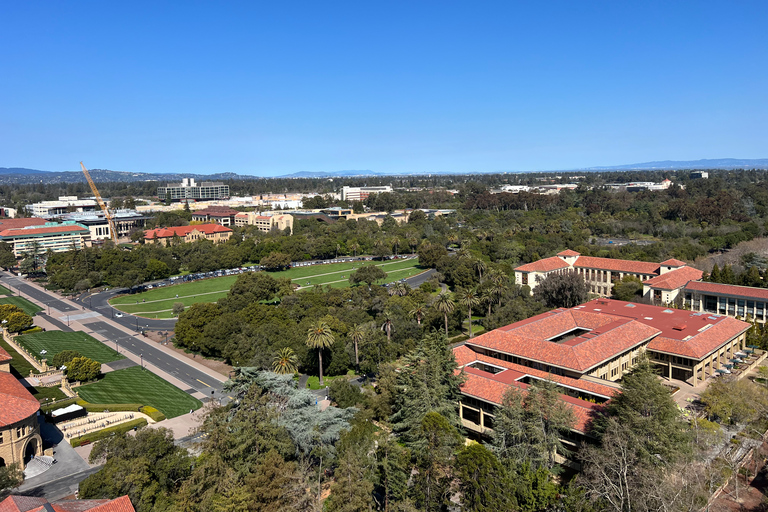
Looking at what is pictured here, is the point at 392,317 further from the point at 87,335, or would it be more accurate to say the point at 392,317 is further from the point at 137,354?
the point at 87,335

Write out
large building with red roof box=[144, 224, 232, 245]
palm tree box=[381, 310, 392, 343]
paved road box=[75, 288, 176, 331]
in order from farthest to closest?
large building with red roof box=[144, 224, 232, 245] → paved road box=[75, 288, 176, 331] → palm tree box=[381, 310, 392, 343]

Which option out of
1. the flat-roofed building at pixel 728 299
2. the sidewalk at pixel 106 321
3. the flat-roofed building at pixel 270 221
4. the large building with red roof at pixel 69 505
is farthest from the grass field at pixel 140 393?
the flat-roofed building at pixel 270 221

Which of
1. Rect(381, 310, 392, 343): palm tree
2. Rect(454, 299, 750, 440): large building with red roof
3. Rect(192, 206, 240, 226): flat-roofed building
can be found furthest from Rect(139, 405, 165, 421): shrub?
Rect(192, 206, 240, 226): flat-roofed building

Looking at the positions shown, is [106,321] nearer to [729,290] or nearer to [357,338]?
[357,338]

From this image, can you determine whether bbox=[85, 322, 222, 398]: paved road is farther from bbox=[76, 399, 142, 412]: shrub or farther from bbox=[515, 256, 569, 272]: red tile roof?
bbox=[515, 256, 569, 272]: red tile roof

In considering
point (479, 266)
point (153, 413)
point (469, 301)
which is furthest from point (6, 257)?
point (469, 301)
